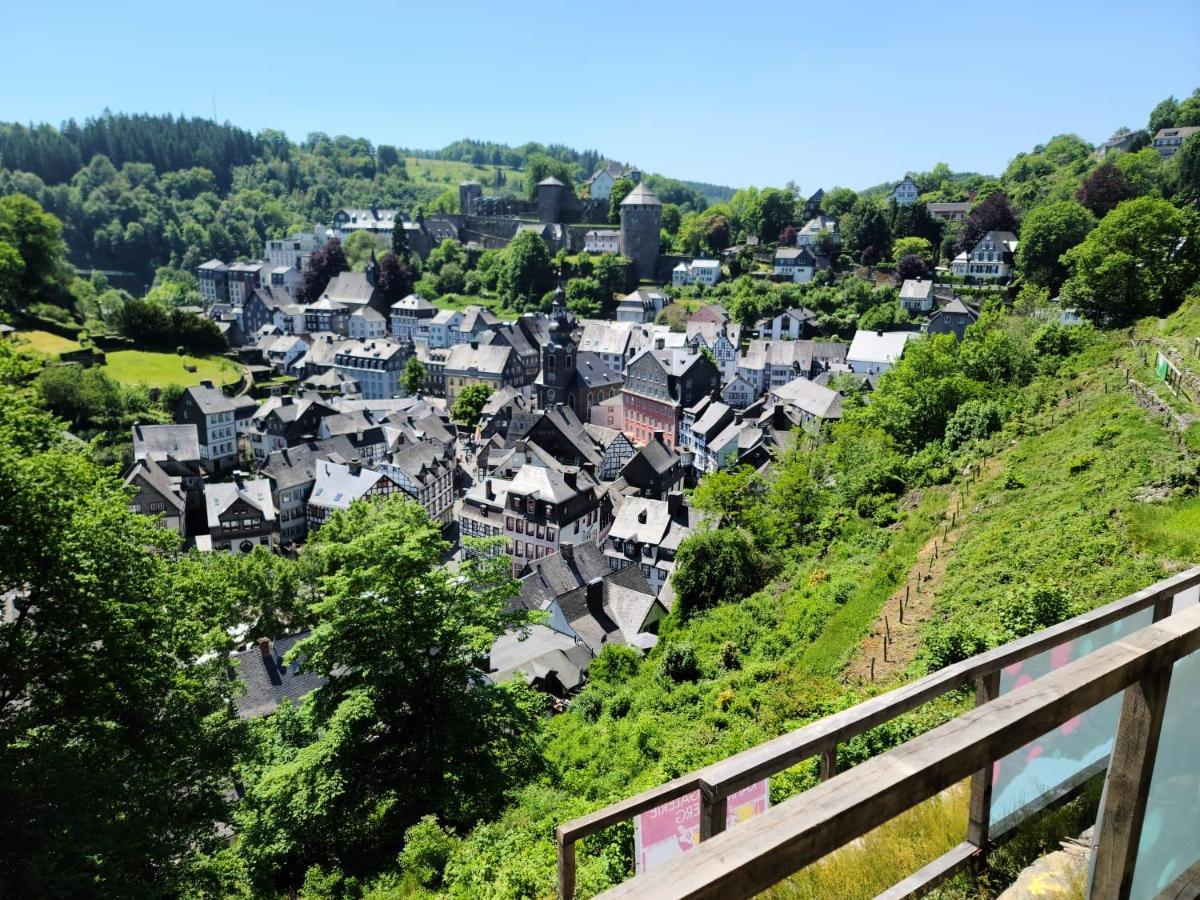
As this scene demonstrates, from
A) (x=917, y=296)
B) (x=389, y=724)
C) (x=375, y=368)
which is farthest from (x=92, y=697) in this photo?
(x=917, y=296)

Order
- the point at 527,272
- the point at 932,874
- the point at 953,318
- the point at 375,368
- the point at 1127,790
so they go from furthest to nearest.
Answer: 1. the point at 527,272
2. the point at 375,368
3. the point at 953,318
4. the point at 932,874
5. the point at 1127,790

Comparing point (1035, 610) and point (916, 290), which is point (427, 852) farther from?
point (916, 290)

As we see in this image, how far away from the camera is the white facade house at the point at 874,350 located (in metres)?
58.6

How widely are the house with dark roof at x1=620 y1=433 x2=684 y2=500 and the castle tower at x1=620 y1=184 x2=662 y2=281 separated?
1946 inches

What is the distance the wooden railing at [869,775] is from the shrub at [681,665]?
15843mm

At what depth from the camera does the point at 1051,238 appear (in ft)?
194

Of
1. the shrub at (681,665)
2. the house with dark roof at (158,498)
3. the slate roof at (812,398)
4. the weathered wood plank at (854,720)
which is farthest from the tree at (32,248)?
the weathered wood plank at (854,720)

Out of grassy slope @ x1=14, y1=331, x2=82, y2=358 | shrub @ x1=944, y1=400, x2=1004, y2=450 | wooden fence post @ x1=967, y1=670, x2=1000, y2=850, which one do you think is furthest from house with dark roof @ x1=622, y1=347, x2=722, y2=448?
wooden fence post @ x1=967, y1=670, x2=1000, y2=850

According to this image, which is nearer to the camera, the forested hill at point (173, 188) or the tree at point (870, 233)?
the tree at point (870, 233)

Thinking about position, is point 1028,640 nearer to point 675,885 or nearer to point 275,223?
point 675,885

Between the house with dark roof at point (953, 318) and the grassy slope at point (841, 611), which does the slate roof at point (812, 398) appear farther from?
the grassy slope at point (841, 611)

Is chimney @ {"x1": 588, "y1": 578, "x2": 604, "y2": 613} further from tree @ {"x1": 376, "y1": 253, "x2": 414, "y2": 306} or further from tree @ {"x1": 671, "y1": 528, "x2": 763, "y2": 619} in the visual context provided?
tree @ {"x1": 376, "y1": 253, "x2": 414, "y2": 306}

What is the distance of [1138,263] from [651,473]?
85.9 feet

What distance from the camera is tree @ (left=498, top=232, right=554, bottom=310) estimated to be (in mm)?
92438
